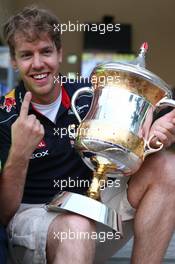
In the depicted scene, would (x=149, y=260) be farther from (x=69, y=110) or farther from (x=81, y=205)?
(x=69, y=110)

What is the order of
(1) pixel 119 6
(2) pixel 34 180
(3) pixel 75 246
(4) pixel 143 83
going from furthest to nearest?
(1) pixel 119 6 < (2) pixel 34 180 < (4) pixel 143 83 < (3) pixel 75 246

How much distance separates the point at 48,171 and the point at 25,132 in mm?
280

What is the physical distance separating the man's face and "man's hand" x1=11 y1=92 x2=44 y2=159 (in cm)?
19

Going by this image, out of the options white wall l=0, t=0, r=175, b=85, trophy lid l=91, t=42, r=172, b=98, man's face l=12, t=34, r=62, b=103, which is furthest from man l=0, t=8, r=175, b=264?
white wall l=0, t=0, r=175, b=85

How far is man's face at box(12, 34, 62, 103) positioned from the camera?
1.58 m

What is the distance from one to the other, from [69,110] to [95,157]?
0.33m

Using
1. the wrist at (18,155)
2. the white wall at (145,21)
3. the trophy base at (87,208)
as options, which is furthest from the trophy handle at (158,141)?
the white wall at (145,21)

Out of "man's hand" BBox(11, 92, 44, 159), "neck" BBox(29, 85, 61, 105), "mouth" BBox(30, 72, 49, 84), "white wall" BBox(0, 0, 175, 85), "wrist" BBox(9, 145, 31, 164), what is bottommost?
"wrist" BBox(9, 145, 31, 164)

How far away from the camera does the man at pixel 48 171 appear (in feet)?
4.59

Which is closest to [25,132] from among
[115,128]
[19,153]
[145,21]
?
[19,153]

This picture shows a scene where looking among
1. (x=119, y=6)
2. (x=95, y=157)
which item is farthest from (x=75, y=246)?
(x=119, y=6)

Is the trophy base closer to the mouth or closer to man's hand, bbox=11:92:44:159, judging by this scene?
man's hand, bbox=11:92:44:159

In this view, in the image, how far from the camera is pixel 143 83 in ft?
4.59

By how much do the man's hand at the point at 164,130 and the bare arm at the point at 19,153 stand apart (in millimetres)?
284
